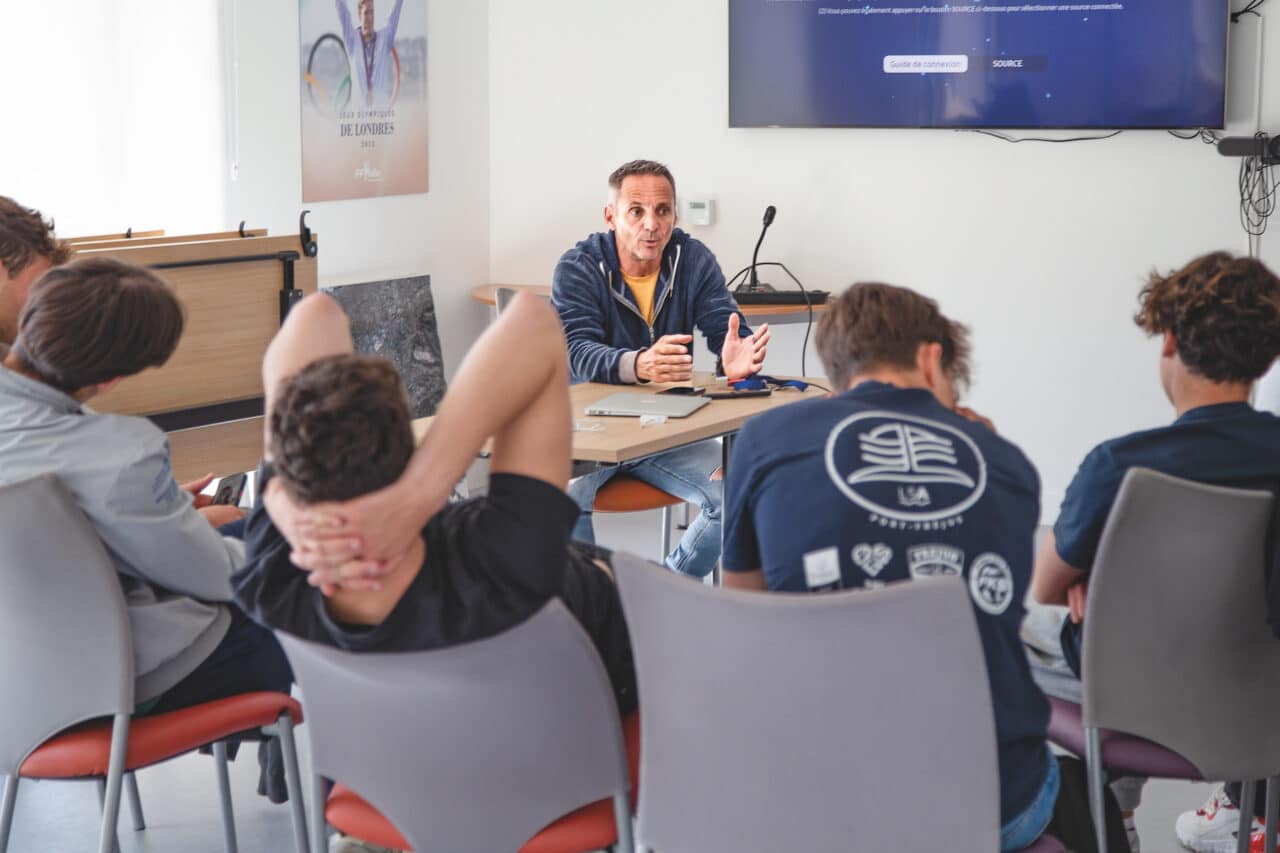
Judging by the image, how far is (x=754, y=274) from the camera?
216 inches

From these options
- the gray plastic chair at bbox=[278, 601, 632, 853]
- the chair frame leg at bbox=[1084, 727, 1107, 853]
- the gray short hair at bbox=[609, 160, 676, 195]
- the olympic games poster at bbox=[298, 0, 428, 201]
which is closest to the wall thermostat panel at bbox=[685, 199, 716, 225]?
the olympic games poster at bbox=[298, 0, 428, 201]

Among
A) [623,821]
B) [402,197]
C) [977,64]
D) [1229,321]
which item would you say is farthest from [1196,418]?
[402,197]

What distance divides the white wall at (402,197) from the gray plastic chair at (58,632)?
9.63 ft

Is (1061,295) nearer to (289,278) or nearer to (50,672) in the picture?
(289,278)

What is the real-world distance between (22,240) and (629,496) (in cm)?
154

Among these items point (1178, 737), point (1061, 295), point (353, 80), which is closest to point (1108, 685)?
point (1178, 737)

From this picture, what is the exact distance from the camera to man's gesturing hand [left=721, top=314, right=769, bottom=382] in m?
3.40

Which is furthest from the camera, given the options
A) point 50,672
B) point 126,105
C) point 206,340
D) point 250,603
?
point 126,105

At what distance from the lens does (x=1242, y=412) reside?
7.00ft

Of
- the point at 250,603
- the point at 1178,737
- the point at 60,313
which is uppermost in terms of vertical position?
the point at 60,313

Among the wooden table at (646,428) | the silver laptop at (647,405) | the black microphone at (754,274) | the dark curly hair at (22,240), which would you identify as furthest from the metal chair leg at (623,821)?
the black microphone at (754,274)

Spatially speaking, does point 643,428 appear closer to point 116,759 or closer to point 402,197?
point 116,759

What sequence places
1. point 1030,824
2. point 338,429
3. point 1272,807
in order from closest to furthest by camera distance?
point 338,429 < point 1030,824 < point 1272,807

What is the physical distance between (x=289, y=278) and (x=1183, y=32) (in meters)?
3.13
